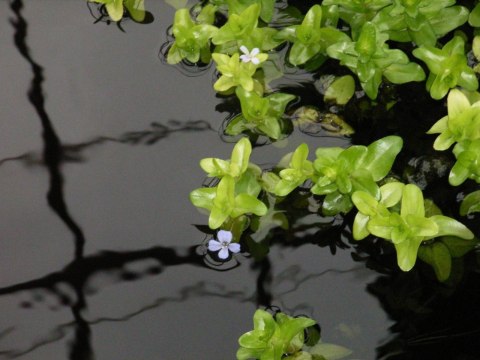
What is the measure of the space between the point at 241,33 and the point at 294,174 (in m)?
0.43

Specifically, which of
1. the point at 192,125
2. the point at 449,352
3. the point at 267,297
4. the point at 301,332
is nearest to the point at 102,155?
the point at 192,125

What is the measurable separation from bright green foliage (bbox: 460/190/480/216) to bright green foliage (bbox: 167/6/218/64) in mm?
830

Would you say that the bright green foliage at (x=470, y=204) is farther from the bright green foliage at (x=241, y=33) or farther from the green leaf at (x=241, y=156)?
the bright green foliage at (x=241, y=33)

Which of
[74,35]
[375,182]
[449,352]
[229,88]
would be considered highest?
[74,35]

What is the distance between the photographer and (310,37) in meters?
1.69

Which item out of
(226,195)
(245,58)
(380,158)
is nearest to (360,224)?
(380,158)

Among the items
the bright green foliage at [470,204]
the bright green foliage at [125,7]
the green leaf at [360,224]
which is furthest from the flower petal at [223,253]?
the bright green foliage at [125,7]

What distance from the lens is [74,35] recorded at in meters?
1.88

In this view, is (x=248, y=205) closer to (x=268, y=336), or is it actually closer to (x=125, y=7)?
(x=268, y=336)

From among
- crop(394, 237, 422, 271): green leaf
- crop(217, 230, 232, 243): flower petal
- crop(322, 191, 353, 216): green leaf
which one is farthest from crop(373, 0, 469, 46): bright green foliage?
crop(217, 230, 232, 243): flower petal

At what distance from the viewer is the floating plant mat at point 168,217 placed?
149 centimetres

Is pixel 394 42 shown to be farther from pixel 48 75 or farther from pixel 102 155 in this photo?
pixel 48 75

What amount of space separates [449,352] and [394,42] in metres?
0.92

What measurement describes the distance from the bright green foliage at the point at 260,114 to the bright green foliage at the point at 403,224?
359mm
